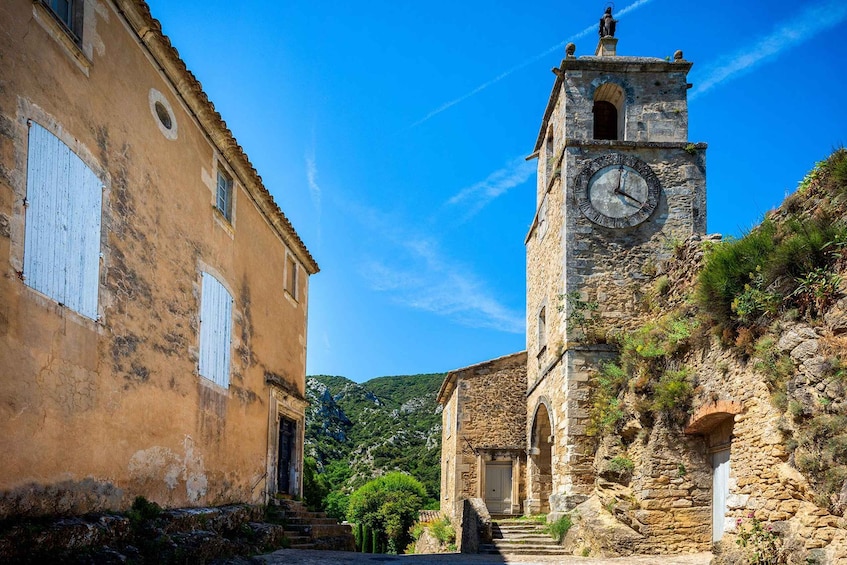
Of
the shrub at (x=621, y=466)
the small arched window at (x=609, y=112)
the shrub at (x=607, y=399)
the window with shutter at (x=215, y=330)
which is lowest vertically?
the shrub at (x=621, y=466)

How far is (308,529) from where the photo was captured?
43.0 feet

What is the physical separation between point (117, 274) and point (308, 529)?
284 inches

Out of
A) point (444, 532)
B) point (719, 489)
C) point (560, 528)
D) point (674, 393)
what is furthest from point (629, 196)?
point (444, 532)

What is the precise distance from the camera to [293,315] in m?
16.1

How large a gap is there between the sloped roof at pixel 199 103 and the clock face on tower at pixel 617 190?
6.76m

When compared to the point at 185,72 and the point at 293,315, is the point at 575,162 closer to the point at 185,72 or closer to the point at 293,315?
the point at 293,315

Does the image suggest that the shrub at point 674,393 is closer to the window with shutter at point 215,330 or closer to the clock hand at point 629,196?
the clock hand at point 629,196

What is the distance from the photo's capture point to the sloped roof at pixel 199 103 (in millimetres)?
8367

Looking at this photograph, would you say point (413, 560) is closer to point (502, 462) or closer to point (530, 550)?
point (530, 550)

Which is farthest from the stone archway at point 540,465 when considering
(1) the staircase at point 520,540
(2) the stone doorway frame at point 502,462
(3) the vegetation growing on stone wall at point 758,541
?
(3) the vegetation growing on stone wall at point 758,541

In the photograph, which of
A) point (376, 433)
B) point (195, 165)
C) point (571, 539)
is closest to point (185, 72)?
point (195, 165)

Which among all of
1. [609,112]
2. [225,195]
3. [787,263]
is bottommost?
[787,263]

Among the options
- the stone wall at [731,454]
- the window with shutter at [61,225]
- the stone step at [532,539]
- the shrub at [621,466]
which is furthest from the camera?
the stone step at [532,539]

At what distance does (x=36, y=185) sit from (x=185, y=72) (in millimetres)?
3819
